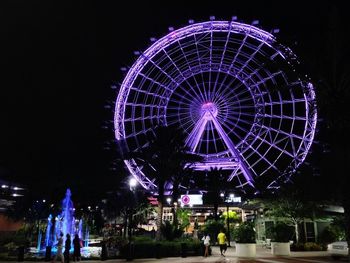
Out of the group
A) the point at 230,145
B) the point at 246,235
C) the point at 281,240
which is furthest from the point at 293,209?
the point at 230,145

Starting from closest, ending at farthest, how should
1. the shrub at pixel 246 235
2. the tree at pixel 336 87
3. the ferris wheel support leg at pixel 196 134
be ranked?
the tree at pixel 336 87 < the shrub at pixel 246 235 < the ferris wheel support leg at pixel 196 134

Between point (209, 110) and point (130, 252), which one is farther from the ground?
point (209, 110)

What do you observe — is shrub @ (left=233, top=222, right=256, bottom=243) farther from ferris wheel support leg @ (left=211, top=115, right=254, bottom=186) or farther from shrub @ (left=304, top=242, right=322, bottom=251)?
ferris wheel support leg @ (left=211, top=115, right=254, bottom=186)

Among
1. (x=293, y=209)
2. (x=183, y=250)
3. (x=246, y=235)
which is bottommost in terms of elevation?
(x=183, y=250)

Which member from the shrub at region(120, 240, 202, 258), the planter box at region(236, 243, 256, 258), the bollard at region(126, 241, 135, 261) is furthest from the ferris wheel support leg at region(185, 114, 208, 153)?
the bollard at region(126, 241, 135, 261)

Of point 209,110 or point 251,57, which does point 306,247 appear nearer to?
point 209,110

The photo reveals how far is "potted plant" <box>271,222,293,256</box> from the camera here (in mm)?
28422

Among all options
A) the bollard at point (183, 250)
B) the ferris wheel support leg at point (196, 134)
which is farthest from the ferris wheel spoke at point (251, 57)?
the bollard at point (183, 250)

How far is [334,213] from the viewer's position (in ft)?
136

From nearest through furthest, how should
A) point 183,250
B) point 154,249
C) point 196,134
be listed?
point 154,249
point 183,250
point 196,134

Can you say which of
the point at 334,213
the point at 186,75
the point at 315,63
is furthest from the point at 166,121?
the point at 315,63

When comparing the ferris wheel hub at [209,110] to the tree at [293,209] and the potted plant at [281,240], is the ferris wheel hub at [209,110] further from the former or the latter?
the potted plant at [281,240]

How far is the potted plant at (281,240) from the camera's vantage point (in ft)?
93.2

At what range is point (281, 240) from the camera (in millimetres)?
28734
